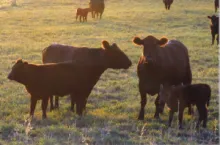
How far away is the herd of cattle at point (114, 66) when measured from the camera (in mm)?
8836

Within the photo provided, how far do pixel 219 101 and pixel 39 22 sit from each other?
2389 centimetres

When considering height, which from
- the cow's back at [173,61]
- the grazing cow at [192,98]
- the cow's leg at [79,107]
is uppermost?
the cow's back at [173,61]

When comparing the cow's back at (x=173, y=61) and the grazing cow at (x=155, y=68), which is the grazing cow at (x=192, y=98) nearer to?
the grazing cow at (x=155, y=68)

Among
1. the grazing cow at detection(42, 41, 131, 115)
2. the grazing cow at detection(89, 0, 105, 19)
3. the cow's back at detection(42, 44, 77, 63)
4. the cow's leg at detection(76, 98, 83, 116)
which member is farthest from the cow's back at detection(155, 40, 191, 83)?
the grazing cow at detection(89, 0, 105, 19)

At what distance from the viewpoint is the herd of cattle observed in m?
8.84

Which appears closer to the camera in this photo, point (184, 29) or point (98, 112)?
point (98, 112)

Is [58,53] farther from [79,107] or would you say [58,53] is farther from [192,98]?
[192,98]

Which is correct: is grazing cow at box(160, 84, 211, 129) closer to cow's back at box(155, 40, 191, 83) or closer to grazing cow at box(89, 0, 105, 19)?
cow's back at box(155, 40, 191, 83)

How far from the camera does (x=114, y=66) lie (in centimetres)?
1005

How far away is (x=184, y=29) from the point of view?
1128 inches

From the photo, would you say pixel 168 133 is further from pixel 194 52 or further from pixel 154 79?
pixel 194 52

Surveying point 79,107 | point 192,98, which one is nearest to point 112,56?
point 79,107

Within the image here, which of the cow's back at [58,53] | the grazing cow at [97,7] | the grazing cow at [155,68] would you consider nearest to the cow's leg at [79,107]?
the grazing cow at [155,68]

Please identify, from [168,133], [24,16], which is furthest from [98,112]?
[24,16]
